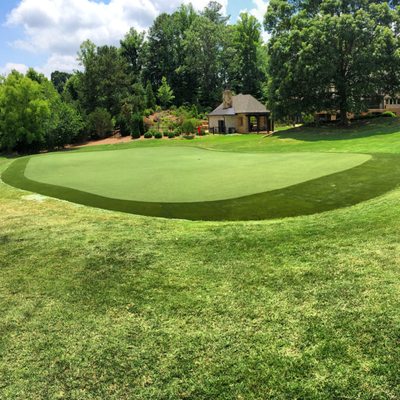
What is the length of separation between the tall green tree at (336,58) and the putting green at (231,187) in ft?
58.5

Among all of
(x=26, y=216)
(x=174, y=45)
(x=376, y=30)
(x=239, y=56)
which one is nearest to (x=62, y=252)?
(x=26, y=216)

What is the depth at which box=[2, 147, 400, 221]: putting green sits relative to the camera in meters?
7.68

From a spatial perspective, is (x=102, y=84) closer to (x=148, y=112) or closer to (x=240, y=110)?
(x=148, y=112)

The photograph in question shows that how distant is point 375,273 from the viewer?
167 inches

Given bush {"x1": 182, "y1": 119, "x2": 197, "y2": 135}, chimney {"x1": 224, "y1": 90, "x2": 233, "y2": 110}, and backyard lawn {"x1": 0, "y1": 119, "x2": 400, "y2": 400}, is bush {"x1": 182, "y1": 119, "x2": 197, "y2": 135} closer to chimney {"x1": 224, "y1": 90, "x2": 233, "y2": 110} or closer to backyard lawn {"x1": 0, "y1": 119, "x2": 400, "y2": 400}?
chimney {"x1": 224, "y1": 90, "x2": 233, "y2": 110}

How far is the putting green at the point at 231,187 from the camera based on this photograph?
7.68 meters

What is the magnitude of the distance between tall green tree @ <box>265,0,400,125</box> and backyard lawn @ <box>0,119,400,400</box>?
24.3 metres

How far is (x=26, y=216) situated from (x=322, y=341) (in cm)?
669

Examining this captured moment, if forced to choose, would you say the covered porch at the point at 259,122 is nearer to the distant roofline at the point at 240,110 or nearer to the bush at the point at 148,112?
the distant roofline at the point at 240,110

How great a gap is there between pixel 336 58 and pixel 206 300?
29482 millimetres

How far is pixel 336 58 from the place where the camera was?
2872 centimetres

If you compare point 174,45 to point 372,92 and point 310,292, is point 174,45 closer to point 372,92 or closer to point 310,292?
point 372,92

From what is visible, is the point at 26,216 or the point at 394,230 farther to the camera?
the point at 26,216

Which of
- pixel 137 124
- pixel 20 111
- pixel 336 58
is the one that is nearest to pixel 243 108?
pixel 137 124
